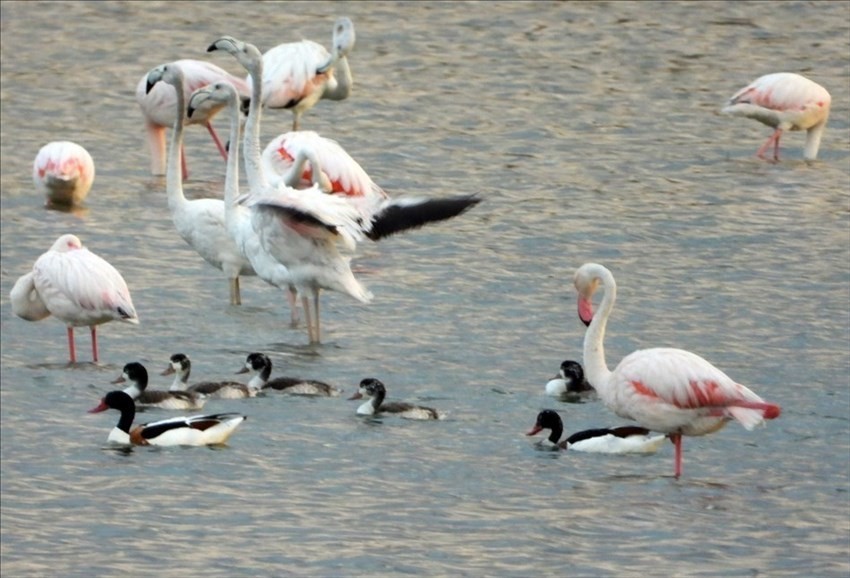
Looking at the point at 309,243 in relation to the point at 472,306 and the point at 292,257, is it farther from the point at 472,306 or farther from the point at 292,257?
the point at 472,306

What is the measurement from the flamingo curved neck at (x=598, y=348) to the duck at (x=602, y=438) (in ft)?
0.63

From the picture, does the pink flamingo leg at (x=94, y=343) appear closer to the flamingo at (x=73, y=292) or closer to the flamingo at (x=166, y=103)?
the flamingo at (x=73, y=292)

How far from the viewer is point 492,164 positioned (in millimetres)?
14328

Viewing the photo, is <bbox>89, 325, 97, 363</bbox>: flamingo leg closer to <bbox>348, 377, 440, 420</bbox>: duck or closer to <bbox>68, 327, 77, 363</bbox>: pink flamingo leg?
<bbox>68, 327, 77, 363</bbox>: pink flamingo leg

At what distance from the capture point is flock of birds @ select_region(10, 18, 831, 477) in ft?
28.2

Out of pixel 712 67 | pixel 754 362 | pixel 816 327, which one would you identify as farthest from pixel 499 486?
pixel 712 67

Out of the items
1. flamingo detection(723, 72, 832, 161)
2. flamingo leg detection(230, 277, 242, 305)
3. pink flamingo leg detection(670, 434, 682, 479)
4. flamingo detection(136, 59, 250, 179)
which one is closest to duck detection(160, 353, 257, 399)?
flamingo leg detection(230, 277, 242, 305)

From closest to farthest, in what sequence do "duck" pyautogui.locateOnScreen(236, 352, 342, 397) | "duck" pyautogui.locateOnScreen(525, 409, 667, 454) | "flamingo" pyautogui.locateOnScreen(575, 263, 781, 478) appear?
"flamingo" pyautogui.locateOnScreen(575, 263, 781, 478)
"duck" pyautogui.locateOnScreen(525, 409, 667, 454)
"duck" pyautogui.locateOnScreen(236, 352, 342, 397)

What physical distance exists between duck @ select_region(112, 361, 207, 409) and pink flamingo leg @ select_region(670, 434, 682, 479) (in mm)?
2328

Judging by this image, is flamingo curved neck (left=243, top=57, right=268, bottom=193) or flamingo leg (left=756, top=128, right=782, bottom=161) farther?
flamingo leg (left=756, top=128, right=782, bottom=161)

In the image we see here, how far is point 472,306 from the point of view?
11.1 meters

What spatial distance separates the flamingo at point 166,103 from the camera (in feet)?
46.3

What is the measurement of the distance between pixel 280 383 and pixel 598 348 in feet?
5.20

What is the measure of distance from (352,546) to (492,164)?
6.93 metres
